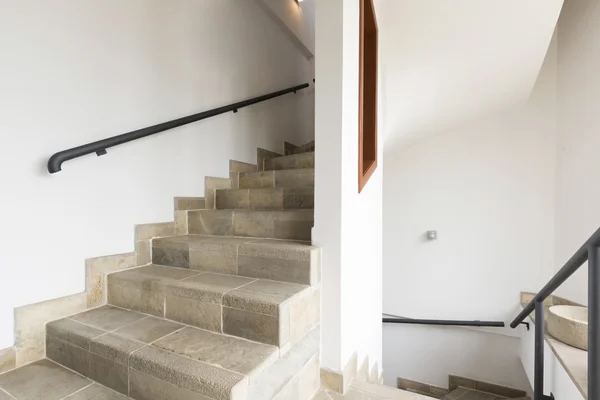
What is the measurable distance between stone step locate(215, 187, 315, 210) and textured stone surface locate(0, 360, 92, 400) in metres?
1.28

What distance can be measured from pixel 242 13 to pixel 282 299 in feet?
8.72

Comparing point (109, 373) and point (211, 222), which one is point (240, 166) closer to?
point (211, 222)

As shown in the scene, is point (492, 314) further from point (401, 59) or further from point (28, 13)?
point (28, 13)

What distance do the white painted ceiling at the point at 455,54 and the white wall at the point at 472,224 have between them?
530 mm

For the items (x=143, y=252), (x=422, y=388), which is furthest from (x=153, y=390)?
(x=422, y=388)

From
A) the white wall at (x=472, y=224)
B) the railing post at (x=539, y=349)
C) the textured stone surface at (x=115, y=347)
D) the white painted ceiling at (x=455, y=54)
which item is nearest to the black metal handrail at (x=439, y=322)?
the white wall at (x=472, y=224)

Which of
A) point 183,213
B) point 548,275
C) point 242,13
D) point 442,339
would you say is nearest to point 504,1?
point 242,13

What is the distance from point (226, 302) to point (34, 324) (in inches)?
32.9

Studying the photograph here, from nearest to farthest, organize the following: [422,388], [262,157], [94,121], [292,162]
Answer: [94,121] → [292,162] → [262,157] → [422,388]

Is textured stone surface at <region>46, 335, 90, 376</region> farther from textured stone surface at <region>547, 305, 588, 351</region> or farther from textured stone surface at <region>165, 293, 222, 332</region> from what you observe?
textured stone surface at <region>547, 305, 588, 351</region>

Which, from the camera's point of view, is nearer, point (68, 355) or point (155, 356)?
point (155, 356)

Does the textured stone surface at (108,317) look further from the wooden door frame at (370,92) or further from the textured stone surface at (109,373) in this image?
the wooden door frame at (370,92)

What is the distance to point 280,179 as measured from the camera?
7.55ft

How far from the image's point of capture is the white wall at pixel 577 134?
3068mm
